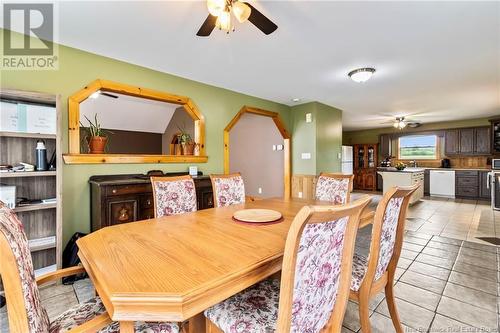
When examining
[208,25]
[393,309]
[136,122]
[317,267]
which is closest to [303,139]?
[208,25]

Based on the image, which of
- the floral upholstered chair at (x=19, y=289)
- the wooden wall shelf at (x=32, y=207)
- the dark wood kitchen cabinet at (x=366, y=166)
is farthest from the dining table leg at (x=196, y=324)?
the dark wood kitchen cabinet at (x=366, y=166)

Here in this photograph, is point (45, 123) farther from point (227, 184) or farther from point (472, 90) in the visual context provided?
point (472, 90)

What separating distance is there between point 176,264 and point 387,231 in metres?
1.18

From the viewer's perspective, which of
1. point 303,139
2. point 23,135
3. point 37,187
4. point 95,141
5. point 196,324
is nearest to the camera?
point 196,324

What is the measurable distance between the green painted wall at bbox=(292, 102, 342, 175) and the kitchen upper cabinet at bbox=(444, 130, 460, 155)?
14.4 ft

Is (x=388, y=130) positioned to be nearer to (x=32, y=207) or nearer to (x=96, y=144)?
(x=96, y=144)

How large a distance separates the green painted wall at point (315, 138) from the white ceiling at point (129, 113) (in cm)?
281

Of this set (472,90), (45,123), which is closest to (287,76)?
(45,123)

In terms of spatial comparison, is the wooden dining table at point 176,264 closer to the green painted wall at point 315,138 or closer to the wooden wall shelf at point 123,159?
the wooden wall shelf at point 123,159

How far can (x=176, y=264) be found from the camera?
0.97 meters

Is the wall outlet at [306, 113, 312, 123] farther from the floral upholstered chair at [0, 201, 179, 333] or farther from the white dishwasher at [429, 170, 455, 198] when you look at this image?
the white dishwasher at [429, 170, 455, 198]

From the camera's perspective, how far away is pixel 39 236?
7.59 ft

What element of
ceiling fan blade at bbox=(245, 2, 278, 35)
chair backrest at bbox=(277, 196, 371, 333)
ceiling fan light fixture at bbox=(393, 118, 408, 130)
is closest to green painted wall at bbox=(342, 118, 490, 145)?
ceiling fan light fixture at bbox=(393, 118, 408, 130)

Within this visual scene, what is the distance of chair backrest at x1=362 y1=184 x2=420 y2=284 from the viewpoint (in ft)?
4.03
